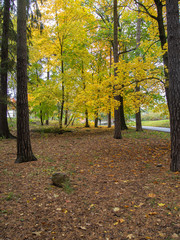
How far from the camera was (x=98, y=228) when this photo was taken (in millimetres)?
2580

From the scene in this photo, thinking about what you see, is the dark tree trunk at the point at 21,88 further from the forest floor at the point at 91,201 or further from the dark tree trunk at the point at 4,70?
the dark tree trunk at the point at 4,70

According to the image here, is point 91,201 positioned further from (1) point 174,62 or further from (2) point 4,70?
(2) point 4,70

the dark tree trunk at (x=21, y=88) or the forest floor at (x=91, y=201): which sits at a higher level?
the dark tree trunk at (x=21, y=88)

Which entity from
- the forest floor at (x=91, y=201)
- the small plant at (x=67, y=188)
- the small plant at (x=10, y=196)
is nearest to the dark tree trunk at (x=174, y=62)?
the forest floor at (x=91, y=201)

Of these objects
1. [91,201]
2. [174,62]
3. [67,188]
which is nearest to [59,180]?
[67,188]

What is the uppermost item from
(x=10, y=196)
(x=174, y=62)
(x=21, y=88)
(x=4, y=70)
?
(x=4, y=70)

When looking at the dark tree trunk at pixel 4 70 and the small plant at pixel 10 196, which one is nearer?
the small plant at pixel 10 196

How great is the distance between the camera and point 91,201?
11.0ft

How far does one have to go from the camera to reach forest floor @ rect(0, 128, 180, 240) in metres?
2.48

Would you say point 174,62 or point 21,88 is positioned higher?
point 174,62

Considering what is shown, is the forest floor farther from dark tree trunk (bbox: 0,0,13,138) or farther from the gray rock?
dark tree trunk (bbox: 0,0,13,138)

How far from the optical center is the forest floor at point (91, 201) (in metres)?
2.48

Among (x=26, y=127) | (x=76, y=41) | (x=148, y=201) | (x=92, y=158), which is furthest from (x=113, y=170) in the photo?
(x=76, y=41)

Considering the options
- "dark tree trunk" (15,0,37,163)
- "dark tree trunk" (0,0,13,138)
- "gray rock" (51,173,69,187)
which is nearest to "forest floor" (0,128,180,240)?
"gray rock" (51,173,69,187)
